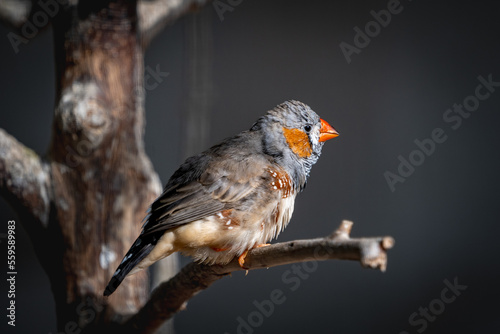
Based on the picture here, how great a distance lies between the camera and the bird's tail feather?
1.38 metres

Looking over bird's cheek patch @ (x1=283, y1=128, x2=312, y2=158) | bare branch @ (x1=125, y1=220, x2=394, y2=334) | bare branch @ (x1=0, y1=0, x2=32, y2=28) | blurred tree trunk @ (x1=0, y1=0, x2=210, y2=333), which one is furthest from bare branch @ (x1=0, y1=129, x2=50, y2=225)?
bird's cheek patch @ (x1=283, y1=128, x2=312, y2=158)

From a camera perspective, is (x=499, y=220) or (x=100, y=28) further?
(x=499, y=220)

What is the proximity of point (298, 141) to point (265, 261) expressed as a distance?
451 millimetres

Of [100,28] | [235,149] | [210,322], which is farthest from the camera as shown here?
[210,322]

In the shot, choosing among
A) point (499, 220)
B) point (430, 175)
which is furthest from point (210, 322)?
point (499, 220)

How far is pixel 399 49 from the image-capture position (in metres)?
2.57

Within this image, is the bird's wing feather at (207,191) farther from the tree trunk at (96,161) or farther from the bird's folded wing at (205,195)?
the tree trunk at (96,161)

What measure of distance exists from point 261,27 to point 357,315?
57.3 inches

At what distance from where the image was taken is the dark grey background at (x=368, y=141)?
2449mm

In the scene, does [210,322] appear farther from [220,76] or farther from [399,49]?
[399,49]

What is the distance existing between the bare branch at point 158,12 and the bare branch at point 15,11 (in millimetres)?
424

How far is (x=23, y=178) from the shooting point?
6.15ft

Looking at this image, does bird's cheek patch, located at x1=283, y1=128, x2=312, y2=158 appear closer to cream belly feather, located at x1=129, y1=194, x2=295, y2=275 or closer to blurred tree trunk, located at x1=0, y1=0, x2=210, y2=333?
cream belly feather, located at x1=129, y1=194, x2=295, y2=275

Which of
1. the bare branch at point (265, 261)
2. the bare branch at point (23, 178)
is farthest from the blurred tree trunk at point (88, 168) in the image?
the bare branch at point (265, 261)
